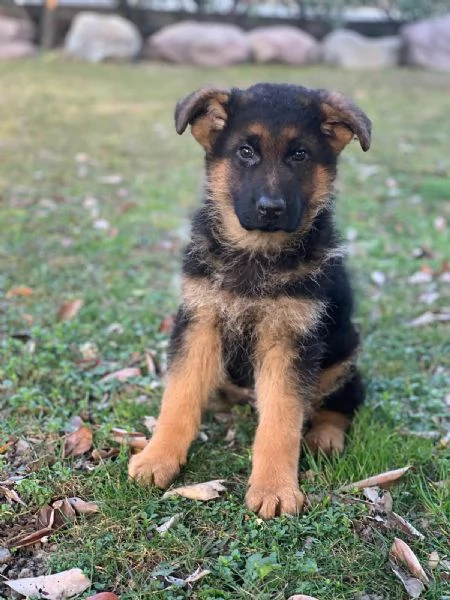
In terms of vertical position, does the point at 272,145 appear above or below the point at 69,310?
above

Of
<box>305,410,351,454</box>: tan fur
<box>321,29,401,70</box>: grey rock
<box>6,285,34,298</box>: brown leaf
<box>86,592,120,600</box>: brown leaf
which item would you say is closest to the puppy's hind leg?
<box>305,410,351,454</box>: tan fur

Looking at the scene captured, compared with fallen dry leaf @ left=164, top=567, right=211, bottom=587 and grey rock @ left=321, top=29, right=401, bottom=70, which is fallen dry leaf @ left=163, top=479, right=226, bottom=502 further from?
grey rock @ left=321, top=29, right=401, bottom=70

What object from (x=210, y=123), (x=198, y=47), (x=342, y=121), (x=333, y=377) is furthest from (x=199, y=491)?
(x=198, y=47)

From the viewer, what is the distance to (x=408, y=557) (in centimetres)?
294

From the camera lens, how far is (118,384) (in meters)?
4.34

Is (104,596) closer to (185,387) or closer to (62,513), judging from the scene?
(62,513)

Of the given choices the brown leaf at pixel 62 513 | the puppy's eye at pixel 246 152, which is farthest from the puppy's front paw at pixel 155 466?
the puppy's eye at pixel 246 152

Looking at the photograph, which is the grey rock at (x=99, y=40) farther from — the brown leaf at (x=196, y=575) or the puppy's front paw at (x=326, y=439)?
the brown leaf at (x=196, y=575)

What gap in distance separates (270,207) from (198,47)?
16185mm

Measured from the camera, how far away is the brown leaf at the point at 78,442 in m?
3.62

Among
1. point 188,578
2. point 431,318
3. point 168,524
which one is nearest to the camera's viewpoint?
point 188,578

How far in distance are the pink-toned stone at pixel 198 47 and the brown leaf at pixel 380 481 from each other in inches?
639

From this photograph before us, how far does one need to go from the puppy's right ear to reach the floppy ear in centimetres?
48

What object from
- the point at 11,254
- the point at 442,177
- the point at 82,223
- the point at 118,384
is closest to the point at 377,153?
the point at 442,177
